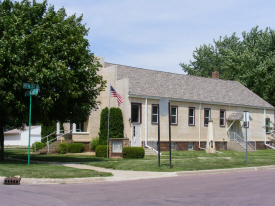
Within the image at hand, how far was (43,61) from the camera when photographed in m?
17.5

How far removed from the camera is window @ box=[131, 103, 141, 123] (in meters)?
30.0

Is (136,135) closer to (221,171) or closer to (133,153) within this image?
(133,153)

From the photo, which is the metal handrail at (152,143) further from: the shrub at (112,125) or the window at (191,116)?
the window at (191,116)

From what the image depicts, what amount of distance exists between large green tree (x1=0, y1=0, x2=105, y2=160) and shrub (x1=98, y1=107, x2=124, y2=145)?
819 cm

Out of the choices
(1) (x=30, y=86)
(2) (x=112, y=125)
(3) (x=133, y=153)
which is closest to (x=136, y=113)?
(2) (x=112, y=125)

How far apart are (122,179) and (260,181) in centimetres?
523

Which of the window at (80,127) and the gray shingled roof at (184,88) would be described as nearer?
the gray shingled roof at (184,88)

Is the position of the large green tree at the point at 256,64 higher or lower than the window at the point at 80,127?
higher

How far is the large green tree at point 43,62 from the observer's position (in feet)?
56.1

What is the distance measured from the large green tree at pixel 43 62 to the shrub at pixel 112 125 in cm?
819

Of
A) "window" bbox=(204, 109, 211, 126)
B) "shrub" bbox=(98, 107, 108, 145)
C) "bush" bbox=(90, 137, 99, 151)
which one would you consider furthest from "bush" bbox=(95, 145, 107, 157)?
"window" bbox=(204, 109, 211, 126)

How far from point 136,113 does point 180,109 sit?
15.9ft

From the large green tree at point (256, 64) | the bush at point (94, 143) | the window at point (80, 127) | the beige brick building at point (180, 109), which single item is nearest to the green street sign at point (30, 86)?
the beige brick building at point (180, 109)

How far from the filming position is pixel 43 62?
17500 millimetres
